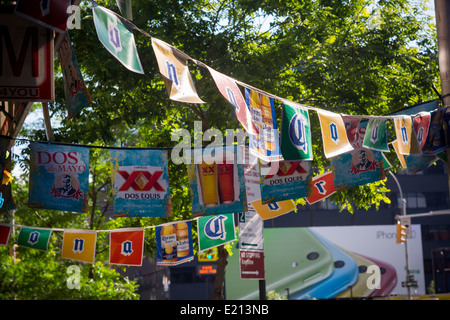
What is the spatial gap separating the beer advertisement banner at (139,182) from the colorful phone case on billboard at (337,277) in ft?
177

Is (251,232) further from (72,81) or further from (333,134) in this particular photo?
(72,81)

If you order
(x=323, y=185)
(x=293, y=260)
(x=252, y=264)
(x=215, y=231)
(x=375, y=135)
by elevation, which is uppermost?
(x=375, y=135)

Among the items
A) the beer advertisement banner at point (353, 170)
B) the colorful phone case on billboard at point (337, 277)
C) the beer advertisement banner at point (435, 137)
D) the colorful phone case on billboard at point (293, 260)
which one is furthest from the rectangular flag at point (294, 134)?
the colorful phone case on billboard at point (337, 277)

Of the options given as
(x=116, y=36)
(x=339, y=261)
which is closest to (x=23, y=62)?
(x=116, y=36)

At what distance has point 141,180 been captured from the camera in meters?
11.1

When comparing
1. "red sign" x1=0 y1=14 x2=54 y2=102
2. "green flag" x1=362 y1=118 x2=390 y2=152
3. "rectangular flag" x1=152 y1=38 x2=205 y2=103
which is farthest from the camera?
"green flag" x1=362 y1=118 x2=390 y2=152

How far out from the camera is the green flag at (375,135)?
1144 cm

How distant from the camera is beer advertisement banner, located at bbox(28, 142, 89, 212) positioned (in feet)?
34.4

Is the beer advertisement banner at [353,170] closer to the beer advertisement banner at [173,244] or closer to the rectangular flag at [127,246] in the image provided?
the beer advertisement banner at [173,244]

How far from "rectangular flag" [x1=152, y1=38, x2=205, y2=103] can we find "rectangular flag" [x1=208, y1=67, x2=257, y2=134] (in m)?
0.43

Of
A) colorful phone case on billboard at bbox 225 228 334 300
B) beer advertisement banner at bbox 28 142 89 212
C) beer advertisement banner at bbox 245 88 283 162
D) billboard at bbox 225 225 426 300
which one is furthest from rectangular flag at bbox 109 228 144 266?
billboard at bbox 225 225 426 300

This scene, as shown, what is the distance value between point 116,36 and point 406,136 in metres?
6.93

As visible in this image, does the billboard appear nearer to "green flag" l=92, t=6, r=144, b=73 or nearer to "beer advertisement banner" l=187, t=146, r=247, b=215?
"beer advertisement banner" l=187, t=146, r=247, b=215
